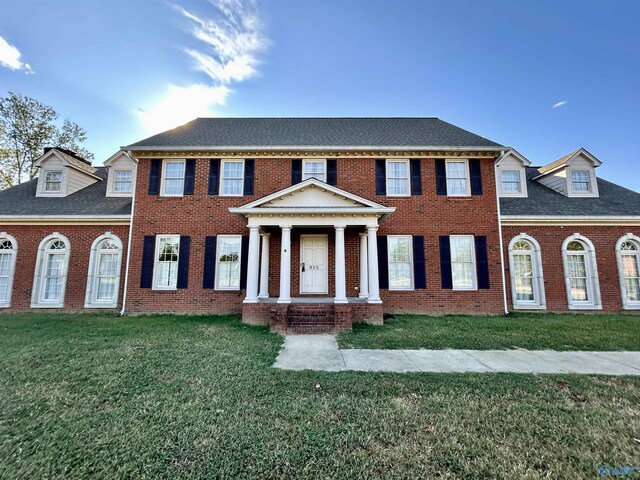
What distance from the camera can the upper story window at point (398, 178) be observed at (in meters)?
11.1

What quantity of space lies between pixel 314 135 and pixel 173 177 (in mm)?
6107

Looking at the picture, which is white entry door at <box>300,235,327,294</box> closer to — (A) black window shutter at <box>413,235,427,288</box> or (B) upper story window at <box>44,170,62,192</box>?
(A) black window shutter at <box>413,235,427,288</box>

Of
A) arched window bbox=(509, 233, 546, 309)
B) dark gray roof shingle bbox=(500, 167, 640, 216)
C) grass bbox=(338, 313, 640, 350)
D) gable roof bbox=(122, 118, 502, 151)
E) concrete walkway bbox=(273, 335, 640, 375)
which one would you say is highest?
gable roof bbox=(122, 118, 502, 151)

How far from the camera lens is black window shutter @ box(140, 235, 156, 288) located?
10.5 m

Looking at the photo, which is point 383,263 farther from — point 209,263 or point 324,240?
point 209,263

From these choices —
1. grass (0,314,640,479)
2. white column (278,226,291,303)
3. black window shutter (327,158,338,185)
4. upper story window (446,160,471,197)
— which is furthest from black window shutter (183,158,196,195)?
upper story window (446,160,471,197)

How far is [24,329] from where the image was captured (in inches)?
309

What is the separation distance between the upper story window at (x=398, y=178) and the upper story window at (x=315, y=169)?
2.62 m

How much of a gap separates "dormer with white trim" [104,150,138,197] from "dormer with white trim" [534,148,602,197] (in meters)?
18.9

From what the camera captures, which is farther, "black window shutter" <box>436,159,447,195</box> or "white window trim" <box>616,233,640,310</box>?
"black window shutter" <box>436,159,447,195</box>

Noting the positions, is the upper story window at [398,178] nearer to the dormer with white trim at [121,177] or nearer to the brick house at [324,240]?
the brick house at [324,240]

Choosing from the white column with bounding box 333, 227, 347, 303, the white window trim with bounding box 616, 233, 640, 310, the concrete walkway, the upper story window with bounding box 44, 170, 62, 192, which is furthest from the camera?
the upper story window with bounding box 44, 170, 62, 192

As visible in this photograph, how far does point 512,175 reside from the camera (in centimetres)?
1230

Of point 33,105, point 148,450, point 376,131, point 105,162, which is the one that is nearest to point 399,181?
point 376,131
